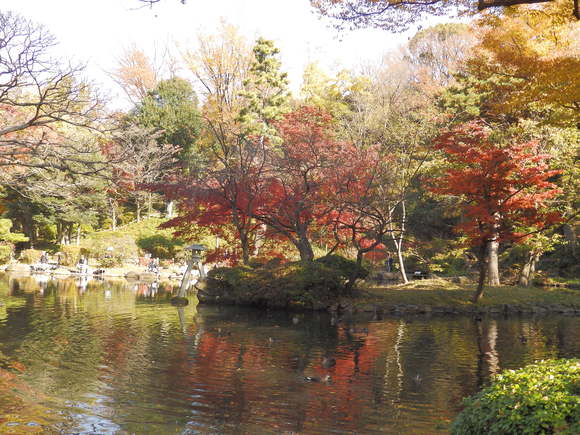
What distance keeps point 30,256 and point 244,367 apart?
84.6 ft

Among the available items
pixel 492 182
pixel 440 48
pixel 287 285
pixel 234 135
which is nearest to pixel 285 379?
pixel 287 285

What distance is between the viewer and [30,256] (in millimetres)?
30625

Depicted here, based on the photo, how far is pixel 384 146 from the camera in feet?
74.1

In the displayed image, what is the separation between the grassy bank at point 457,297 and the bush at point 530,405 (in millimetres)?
12370

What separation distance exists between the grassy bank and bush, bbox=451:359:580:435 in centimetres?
1237

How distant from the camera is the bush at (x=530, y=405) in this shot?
3736mm

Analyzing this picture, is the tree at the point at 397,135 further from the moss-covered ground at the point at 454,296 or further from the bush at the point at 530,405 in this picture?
the bush at the point at 530,405

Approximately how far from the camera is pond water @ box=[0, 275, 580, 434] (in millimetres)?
6070

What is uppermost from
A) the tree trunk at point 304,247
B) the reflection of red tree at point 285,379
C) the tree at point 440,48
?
the tree at point 440,48

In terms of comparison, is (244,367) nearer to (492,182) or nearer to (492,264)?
(492,182)

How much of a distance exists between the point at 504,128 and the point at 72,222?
2380 cm

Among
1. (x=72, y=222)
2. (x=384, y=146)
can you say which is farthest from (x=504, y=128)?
(x=72, y=222)

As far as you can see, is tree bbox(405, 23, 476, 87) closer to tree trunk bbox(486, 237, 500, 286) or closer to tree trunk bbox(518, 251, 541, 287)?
tree trunk bbox(518, 251, 541, 287)

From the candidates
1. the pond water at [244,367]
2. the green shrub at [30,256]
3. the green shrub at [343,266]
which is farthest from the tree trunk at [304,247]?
the green shrub at [30,256]
